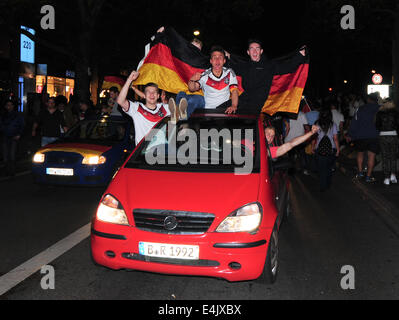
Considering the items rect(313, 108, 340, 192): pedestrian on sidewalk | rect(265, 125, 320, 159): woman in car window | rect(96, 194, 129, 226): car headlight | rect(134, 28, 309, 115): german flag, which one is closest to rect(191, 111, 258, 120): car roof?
rect(265, 125, 320, 159): woman in car window

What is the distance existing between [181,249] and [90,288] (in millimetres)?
981

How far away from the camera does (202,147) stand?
5.49m

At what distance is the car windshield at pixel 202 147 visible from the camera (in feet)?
17.0

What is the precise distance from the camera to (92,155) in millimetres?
9469

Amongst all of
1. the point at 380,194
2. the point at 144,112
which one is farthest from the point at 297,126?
the point at 144,112

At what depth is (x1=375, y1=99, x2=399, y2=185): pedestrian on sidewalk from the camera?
10891mm

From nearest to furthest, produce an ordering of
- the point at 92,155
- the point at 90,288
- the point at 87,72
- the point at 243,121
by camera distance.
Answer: the point at 90,288
the point at 243,121
the point at 92,155
the point at 87,72

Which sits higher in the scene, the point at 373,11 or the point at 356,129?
the point at 373,11

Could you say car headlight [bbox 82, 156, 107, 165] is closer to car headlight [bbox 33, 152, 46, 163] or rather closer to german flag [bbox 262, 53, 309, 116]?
car headlight [bbox 33, 152, 46, 163]

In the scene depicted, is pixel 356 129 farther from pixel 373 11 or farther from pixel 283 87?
pixel 373 11

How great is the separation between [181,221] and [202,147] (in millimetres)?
1284

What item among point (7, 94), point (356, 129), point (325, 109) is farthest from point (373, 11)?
point (7, 94)

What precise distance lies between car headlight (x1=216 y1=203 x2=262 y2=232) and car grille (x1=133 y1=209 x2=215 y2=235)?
13 cm

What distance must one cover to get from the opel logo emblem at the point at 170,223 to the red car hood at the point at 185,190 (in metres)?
0.09
